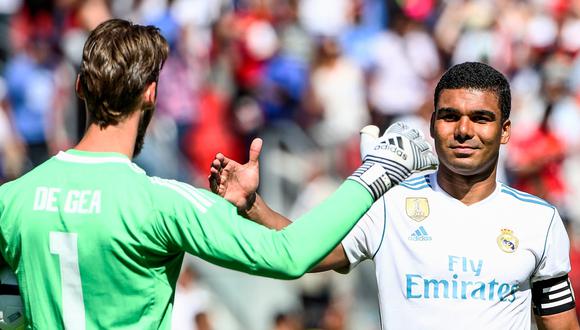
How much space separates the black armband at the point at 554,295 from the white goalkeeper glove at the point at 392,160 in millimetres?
964

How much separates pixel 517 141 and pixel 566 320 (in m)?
5.56

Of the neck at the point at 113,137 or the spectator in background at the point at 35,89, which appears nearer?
the neck at the point at 113,137

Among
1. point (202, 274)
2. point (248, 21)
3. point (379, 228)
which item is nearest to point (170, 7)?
point (248, 21)

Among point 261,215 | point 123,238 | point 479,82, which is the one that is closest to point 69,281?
point 123,238

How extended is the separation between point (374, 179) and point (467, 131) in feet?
3.94

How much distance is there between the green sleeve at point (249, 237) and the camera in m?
3.01

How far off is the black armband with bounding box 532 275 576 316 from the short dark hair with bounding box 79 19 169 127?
2162 mm

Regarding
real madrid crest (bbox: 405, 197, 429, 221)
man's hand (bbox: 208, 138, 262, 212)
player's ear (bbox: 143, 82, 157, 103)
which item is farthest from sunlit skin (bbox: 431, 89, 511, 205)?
player's ear (bbox: 143, 82, 157, 103)

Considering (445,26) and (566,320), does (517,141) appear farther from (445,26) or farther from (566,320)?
(566,320)

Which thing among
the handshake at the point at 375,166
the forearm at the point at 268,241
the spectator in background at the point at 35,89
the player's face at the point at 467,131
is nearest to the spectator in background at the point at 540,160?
the spectator in background at the point at 35,89

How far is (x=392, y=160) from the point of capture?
3381 mm

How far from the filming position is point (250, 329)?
937 centimetres

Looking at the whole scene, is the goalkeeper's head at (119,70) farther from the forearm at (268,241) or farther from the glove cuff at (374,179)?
the glove cuff at (374,179)

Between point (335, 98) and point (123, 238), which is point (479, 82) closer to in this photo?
point (123, 238)
